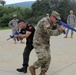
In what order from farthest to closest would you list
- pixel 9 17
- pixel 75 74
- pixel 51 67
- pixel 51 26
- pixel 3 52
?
1. pixel 9 17
2. pixel 3 52
3. pixel 51 67
4. pixel 75 74
5. pixel 51 26

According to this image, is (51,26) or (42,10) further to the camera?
(42,10)

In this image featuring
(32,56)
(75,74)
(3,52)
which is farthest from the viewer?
(3,52)

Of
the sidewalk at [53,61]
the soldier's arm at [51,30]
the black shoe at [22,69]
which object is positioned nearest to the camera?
the soldier's arm at [51,30]

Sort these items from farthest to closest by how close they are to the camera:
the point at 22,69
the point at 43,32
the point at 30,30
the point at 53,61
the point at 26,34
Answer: the point at 53,61, the point at 22,69, the point at 30,30, the point at 26,34, the point at 43,32

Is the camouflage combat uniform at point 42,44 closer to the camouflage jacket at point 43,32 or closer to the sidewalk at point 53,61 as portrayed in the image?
the camouflage jacket at point 43,32

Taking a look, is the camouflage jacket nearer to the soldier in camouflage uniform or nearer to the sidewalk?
the soldier in camouflage uniform

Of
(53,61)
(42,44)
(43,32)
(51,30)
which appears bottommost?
(53,61)

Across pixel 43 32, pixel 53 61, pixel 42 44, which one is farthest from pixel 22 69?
pixel 53 61

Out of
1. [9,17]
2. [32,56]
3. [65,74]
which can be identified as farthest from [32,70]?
[9,17]

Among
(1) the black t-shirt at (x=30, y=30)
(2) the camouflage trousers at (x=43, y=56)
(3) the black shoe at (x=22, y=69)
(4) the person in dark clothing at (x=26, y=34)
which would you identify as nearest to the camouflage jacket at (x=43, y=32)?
(2) the camouflage trousers at (x=43, y=56)

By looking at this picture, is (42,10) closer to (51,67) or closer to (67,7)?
(67,7)

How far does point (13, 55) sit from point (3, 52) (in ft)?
2.76

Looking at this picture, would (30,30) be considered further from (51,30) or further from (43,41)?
(51,30)

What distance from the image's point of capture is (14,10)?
38.5m
